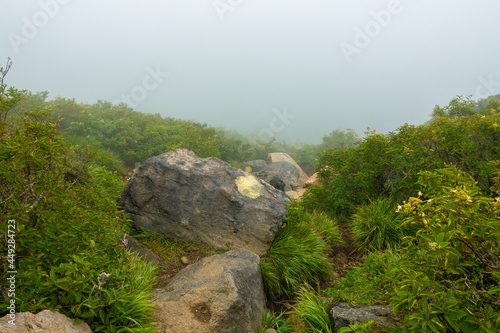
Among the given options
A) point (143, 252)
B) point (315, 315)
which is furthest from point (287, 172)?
point (315, 315)

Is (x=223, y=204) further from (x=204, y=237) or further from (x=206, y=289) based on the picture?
(x=206, y=289)

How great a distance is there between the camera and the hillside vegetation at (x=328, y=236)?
8.11 ft

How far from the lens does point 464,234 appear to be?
7.47 ft

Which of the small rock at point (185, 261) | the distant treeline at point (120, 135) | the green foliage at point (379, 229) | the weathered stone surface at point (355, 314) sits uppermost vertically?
the distant treeline at point (120, 135)

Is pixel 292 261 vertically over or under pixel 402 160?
over

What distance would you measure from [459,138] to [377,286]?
390cm

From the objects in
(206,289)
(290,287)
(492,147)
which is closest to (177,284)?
(206,289)

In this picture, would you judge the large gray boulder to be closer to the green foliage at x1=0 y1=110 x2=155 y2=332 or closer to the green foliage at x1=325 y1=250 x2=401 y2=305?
the green foliage at x1=325 y1=250 x2=401 y2=305

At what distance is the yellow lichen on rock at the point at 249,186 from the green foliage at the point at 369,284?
2.54 metres

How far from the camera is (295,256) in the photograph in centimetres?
571

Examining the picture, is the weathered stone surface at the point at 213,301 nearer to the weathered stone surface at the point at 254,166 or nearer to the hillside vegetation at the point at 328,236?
the hillside vegetation at the point at 328,236

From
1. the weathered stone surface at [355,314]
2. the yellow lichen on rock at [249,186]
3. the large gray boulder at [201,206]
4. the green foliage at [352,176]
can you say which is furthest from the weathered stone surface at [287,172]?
the weathered stone surface at [355,314]

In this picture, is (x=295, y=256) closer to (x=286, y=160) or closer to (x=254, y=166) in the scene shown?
(x=254, y=166)

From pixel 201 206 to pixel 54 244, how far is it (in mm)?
3445
